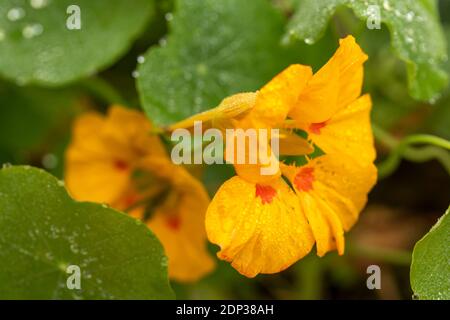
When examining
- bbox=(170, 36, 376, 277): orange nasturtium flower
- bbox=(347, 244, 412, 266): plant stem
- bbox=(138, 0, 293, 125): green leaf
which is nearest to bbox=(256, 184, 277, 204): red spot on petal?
bbox=(170, 36, 376, 277): orange nasturtium flower

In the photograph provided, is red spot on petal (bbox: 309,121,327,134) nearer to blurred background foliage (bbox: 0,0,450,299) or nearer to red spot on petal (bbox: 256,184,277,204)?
red spot on petal (bbox: 256,184,277,204)

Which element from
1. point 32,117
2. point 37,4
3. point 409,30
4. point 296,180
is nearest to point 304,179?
point 296,180

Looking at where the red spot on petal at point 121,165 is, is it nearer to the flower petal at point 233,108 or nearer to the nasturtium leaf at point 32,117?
the flower petal at point 233,108

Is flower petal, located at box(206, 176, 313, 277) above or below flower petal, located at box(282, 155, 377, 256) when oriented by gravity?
below

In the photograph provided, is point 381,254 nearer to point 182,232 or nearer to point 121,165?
point 182,232

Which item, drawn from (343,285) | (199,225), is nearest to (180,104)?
(199,225)

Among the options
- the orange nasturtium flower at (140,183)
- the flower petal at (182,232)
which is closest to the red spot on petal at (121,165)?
the orange nasturtium flower at (140,183)

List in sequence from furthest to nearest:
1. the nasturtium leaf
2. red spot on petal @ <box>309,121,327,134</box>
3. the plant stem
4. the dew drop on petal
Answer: the nasturtium leaf < the plant stem < the dew drop on petal < red spot on petal @ <box>309,121,327,134</box>
